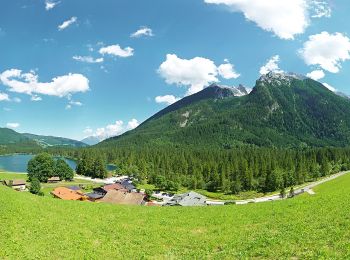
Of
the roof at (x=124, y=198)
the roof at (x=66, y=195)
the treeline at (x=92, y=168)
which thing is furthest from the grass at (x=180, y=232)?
the treeline at (x=92, y=168)

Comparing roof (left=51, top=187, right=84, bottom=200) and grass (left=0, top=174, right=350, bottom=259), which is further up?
grass (left=0, top=174, right=350, bottom=259)

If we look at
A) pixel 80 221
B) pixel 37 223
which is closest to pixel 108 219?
pixel 80 221

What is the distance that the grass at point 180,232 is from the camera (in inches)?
884

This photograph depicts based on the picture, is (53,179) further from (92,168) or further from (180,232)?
(180,232)

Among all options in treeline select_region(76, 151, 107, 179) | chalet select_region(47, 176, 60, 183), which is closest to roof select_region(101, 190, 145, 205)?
chalet select_region(47, 176, 60, 183)

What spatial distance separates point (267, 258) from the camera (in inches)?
810

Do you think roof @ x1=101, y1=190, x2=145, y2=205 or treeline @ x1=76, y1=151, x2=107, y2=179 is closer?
roof @ x1=101, y1=190, x2=145, y2=205

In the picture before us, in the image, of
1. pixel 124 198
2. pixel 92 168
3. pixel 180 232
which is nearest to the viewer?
pixel 180 232

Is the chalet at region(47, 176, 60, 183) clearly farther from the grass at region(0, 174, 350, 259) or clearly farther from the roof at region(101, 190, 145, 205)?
the grass at region(0, 174, 350, 259)

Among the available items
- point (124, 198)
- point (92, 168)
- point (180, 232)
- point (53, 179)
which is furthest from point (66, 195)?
point (92, 168)

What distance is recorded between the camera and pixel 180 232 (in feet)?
101

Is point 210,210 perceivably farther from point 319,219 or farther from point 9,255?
point 9,255

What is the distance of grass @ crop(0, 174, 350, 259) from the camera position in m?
22.5

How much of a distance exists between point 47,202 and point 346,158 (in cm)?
16685
